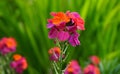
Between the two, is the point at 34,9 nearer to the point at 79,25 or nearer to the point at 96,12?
the point at 96,12

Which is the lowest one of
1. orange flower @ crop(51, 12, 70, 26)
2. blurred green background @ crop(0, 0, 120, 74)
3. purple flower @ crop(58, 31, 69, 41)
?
blurred green background @ crop(0, 0, 120, 74)

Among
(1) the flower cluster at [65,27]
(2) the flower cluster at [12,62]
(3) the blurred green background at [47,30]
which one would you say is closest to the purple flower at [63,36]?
(1) the flower cluster at [65,27]

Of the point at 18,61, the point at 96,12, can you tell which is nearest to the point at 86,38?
the point at 96,12

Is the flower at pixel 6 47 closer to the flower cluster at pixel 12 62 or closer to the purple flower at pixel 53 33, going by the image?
the flower cluster at pixel 12 62

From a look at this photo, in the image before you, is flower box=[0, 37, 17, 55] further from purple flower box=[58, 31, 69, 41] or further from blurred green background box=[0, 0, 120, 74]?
purple flower box=[58, 31, 69, 41]

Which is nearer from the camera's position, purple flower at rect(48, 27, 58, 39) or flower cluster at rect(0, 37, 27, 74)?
purple flower at rect(48, 27, 58, 39)

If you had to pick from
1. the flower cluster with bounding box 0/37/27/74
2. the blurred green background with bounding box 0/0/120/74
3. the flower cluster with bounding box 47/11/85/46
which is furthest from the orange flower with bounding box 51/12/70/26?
the blurred green background with bounding box 0/0/120/74
